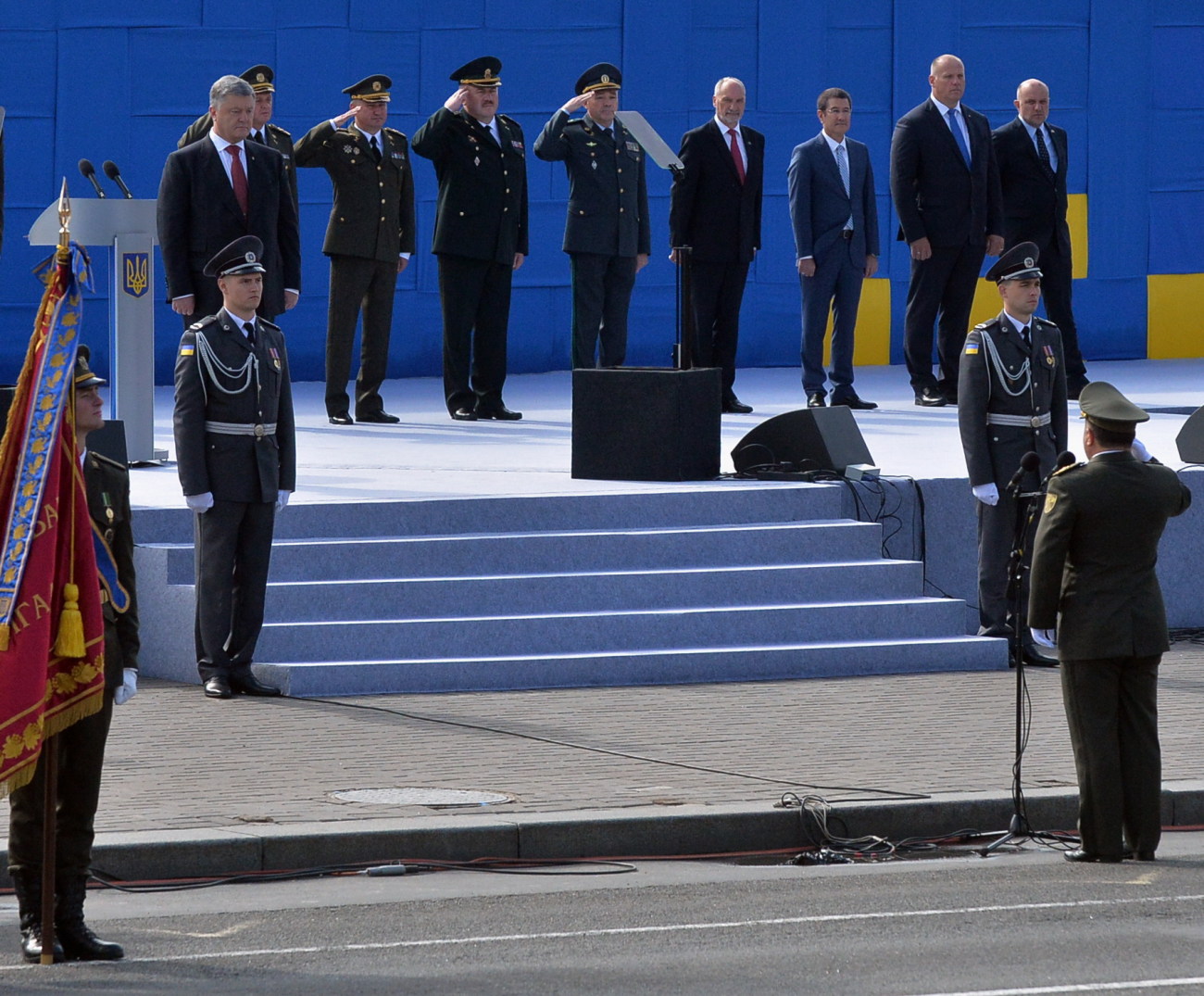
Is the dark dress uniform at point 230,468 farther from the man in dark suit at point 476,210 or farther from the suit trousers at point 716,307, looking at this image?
the suit trousers at point 716,307

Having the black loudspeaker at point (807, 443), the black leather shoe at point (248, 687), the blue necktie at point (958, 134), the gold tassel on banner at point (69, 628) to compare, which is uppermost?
the blue necktie at point (958, 134)

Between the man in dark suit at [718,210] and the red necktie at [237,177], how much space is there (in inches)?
173

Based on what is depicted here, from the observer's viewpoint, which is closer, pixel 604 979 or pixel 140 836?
pixel 604 979

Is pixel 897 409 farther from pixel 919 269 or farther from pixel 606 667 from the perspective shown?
pixel 606 667

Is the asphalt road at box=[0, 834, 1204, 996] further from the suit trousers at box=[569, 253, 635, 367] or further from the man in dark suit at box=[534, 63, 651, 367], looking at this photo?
the man in dark suit at box=[534, 63, 651, 367]

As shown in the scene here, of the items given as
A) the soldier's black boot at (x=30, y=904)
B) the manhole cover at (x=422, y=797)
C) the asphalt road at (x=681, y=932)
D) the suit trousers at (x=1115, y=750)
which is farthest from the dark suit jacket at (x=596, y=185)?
the soldier's black boot at (x=30, y=904)

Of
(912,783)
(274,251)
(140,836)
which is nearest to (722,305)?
(274,251)

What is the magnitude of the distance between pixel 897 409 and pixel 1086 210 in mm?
5765

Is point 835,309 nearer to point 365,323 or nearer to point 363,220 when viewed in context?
point 365,323

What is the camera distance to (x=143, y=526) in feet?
40.1

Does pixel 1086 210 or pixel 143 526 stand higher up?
pixel 1086 210

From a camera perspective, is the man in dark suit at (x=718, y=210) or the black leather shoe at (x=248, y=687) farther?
the man in dark suit at (x=718, y=210)

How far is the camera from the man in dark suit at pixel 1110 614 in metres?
8.69

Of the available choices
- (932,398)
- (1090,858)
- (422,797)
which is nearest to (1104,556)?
(1090,858)
